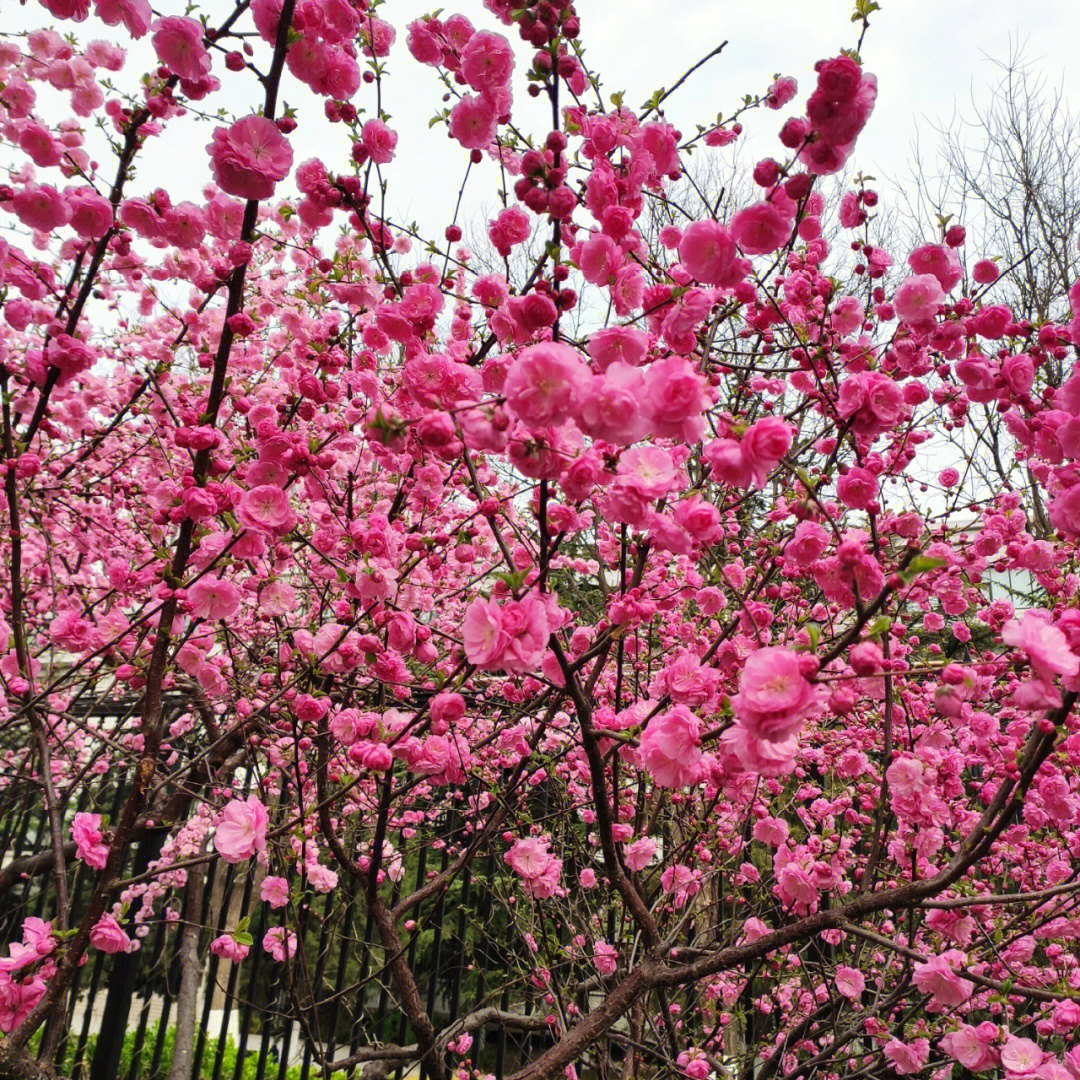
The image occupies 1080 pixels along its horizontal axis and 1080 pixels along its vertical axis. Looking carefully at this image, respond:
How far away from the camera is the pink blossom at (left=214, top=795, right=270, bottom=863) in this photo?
1.64m

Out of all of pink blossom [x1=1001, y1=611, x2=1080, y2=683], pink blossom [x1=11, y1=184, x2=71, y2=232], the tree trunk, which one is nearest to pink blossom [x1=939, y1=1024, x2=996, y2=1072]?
pink blossom [x1=1001, y1=611, x2=1080, y2=683]

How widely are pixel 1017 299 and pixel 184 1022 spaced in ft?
28.4

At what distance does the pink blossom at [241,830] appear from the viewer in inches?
64.7

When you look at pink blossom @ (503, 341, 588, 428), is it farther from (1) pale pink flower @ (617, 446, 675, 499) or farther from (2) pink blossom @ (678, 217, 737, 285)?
(2) pink blossom @ (678, 217, 737, 285)

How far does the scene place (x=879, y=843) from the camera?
6.31 feet

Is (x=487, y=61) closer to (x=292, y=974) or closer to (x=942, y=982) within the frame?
(x=942, y=982)

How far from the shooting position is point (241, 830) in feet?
5.59

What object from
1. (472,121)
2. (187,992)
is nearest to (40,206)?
(472,121)

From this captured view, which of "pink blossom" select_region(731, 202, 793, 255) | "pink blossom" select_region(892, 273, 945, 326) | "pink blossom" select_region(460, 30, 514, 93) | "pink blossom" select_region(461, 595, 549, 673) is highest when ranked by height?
"pink blossom" select_region(460, 30, 514, 93)

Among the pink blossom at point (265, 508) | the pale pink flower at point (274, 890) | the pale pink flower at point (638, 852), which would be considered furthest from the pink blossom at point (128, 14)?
the pale pink flower at point (274, 890)

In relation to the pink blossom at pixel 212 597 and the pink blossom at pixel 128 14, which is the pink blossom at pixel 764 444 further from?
the pink blossom at pixel 128 14

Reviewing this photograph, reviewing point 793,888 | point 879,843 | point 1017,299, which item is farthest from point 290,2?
point 1017,299

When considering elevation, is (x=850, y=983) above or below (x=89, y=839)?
below

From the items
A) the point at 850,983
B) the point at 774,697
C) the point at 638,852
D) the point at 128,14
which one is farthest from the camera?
the point at 638,852
